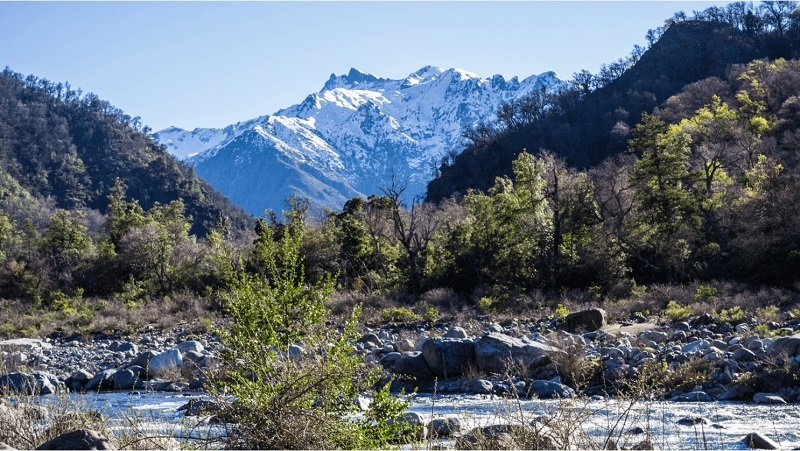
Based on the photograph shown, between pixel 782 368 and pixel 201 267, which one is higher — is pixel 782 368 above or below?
below

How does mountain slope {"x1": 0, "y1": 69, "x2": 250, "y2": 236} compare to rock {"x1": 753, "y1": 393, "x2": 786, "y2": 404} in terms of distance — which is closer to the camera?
rock {"x1": 753, "y1": 393, "x2": 786, "y2": 404}

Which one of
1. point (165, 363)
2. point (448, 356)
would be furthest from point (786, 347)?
point (165, 363)

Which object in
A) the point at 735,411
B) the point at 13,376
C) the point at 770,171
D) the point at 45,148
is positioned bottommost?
the point at 735,411

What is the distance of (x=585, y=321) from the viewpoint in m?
21.1

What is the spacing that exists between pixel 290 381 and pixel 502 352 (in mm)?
10379

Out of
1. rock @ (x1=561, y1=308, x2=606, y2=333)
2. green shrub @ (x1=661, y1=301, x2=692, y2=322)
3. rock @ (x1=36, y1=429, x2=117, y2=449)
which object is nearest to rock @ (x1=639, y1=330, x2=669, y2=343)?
rock @ (x1=561, y1=308, x2=606, y2=333)

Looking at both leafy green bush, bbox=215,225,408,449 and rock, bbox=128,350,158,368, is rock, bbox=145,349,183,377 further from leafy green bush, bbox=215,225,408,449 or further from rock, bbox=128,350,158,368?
leafy green bush, bbox=215,225,408,449

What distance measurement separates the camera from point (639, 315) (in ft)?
72.7

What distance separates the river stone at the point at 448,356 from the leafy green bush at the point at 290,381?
9.35 meters

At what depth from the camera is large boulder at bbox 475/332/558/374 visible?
15.5m

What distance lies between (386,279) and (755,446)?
27236 mm

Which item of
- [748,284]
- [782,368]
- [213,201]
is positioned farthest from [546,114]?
[782,368]

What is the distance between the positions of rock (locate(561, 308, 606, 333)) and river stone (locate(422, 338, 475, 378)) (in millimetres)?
5689

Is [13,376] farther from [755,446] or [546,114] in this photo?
[546,114]
